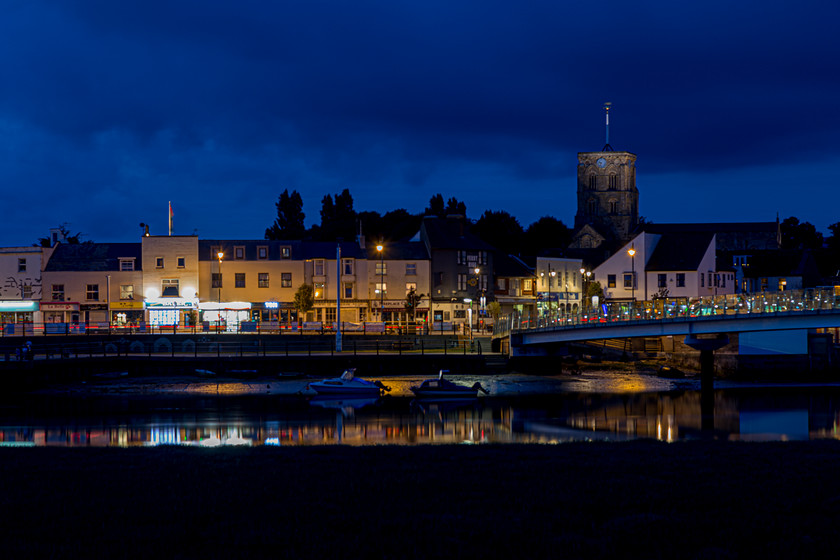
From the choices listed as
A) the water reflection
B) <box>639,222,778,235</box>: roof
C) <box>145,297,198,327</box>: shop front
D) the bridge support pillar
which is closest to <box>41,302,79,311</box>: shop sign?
<box>145,297,198,327</box>: shop front

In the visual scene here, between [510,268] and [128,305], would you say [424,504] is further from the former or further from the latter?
[510,268]

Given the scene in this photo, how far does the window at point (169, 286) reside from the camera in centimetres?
9288

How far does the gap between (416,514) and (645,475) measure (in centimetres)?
632

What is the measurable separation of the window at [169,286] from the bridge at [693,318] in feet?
129

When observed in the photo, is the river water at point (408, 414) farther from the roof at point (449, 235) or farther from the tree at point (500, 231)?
the tree at point (500, 231)

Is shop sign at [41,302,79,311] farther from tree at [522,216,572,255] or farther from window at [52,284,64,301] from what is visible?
tree at [522,216,572,255]

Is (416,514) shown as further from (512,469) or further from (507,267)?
(507,267)

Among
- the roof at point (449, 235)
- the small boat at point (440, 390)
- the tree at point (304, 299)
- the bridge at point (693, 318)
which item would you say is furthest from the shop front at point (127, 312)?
the small boat at point (440, 390)

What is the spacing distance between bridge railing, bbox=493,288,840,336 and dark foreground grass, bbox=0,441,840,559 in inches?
1027

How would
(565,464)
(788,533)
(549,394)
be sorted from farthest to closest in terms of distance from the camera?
(549,394) < (565,464) < (788,533)

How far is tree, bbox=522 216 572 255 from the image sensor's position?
16775 centimetres

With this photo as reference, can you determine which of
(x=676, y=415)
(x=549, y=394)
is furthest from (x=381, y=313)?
(x=676, y=415)

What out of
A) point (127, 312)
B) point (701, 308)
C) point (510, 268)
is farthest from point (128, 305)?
point (701, 308)

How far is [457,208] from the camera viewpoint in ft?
561
